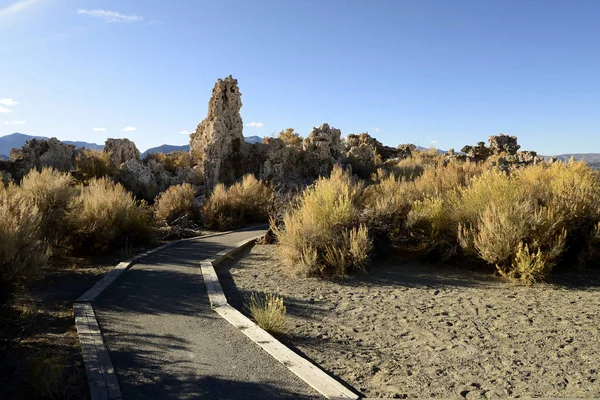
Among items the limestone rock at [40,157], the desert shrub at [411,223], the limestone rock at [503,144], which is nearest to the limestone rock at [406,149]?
the limestone rock at [503,144]

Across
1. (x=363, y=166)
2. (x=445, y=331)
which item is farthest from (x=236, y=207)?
(x=445, y=331)

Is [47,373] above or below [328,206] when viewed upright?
below

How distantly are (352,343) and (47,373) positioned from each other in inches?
112

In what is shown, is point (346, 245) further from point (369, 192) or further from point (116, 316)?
point (116, 316)

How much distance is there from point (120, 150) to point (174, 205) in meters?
7.37

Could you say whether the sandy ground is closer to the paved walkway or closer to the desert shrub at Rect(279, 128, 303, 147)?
the paved walkway

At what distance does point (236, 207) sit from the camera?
13.8 m

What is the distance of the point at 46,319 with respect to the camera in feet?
16.3

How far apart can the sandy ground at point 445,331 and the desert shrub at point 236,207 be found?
20.4ft

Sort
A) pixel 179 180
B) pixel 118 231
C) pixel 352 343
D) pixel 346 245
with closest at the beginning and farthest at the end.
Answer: pixel 352 343 → pixel 346 245 → pixel 118 231 → pixel 179 180

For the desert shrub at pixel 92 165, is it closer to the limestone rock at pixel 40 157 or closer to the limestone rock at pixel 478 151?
the limestone rock at pixel 40 157

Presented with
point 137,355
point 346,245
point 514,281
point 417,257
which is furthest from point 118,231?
point 514,281

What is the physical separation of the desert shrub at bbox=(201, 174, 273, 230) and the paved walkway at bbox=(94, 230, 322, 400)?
6368 mm

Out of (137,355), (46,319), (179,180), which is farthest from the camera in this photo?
(179,180)
